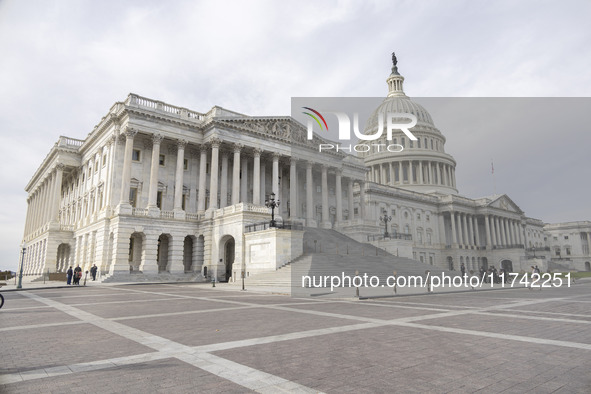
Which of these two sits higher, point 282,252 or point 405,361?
point 282,252

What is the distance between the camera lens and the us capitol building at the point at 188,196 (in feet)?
124

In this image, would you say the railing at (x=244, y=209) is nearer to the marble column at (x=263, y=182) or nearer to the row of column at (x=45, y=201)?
the marble column at (x=263, y=182)

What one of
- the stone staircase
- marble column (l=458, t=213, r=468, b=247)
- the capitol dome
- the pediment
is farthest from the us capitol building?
the capitol dome

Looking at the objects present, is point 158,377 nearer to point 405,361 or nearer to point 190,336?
point 190,336

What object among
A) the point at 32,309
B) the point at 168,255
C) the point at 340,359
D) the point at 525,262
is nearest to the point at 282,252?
the point at 168,255

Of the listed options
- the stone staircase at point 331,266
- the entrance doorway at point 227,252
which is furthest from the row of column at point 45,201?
the stone staircase at point 331,266

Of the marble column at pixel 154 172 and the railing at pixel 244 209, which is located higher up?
the marble column at pixel 154 172

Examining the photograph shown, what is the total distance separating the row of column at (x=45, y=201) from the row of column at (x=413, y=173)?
73.5 meters

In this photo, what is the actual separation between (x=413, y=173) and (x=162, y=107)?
7387 centimetres

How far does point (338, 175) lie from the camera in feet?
186

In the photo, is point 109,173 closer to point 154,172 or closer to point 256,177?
point 154,172

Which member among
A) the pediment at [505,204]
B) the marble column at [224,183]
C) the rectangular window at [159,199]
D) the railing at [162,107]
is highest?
the railing at [162,107]

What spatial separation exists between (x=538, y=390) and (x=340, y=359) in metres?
2.99

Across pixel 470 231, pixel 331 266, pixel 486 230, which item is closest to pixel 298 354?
pixel 331 266
